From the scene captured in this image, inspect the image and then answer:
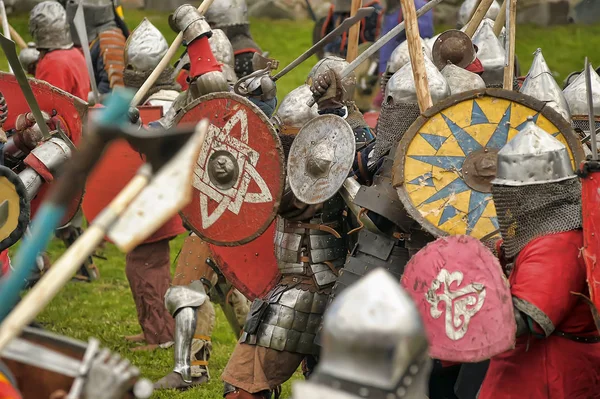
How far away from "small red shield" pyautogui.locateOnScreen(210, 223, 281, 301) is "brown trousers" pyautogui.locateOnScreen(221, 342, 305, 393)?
537mm

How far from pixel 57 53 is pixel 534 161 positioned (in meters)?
6.24

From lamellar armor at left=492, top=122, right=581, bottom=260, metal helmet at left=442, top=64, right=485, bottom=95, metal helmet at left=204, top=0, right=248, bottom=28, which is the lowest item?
lamellar armor at left=492, top=122, right=581, bottom=260

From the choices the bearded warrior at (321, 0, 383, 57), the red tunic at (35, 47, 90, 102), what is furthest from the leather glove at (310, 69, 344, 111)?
the bearded warrior at (321, 0, 383, 57)

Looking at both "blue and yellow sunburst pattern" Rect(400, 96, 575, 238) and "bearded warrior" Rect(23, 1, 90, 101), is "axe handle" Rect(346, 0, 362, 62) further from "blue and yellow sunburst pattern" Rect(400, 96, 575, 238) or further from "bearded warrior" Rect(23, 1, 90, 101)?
"bearded warrior" Rect(23, 1, 90, 101)

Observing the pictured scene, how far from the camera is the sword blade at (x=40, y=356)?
269 centimetres

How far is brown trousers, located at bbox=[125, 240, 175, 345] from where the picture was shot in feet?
23.4

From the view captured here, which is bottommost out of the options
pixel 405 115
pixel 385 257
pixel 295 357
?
pixel 295 357

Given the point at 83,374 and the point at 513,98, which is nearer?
the point at 83,374

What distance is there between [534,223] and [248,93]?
253 centimetres

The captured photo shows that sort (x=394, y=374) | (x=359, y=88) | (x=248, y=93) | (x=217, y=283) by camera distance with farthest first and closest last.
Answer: (x=359, y=88)
(x=217, y=283)
(x=248, y=93)
(x=394, y=374)

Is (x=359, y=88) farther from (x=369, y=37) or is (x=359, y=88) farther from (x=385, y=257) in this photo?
(x=385, y=257)

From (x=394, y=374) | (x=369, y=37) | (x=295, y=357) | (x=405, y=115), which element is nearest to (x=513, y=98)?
(x=405, y=115)

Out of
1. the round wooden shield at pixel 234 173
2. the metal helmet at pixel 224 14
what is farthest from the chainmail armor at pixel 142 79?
the round wooden shield at pixel 234 173

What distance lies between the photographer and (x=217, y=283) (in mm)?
6656
